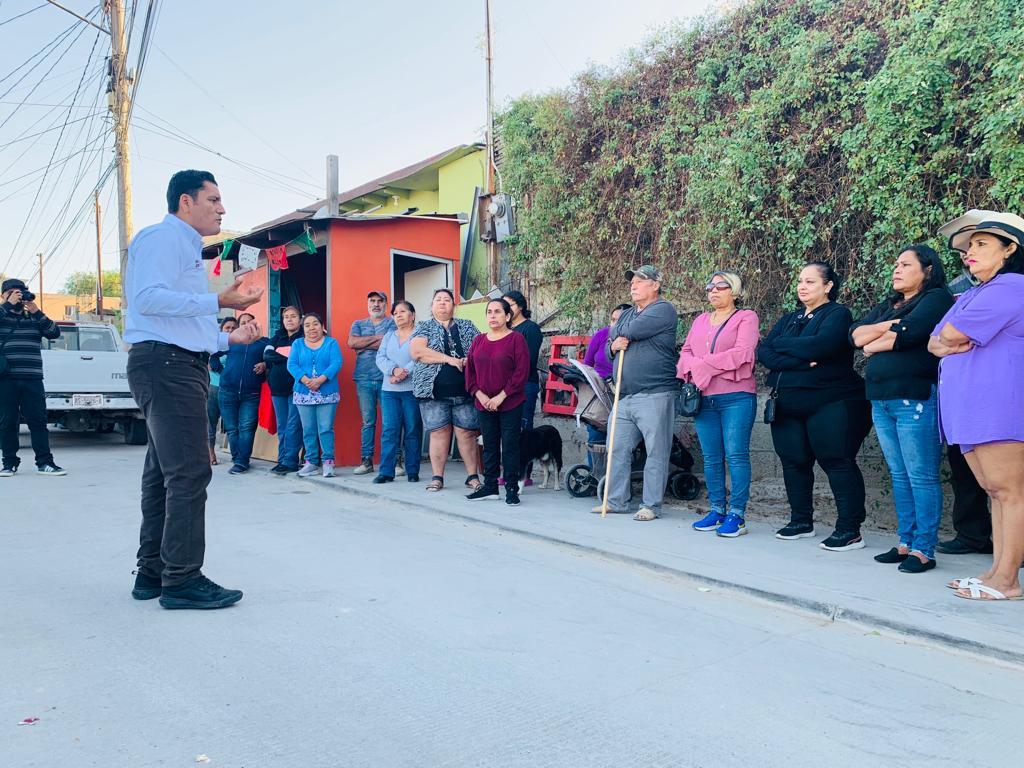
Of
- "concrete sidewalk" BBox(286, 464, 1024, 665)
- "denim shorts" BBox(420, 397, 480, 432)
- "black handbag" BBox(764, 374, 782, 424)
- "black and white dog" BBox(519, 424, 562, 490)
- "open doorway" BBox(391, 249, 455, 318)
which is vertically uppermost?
Result: "open doorway" BBox(391, 249, 455, 318)

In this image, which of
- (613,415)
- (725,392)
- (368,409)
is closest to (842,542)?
(725,392)

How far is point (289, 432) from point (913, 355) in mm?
6929

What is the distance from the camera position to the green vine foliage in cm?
533

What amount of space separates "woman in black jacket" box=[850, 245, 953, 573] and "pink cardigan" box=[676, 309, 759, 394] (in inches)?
38.9

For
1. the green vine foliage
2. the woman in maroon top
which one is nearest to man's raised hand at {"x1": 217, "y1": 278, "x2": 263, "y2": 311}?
the woman in maroon top

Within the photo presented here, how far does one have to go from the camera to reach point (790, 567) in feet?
15.6

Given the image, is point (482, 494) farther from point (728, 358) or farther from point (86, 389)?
point (86, 389)

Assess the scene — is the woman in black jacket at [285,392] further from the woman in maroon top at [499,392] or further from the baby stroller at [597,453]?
the baby stroller at [597,453]

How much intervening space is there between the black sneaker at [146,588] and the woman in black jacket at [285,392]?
5.01 meters

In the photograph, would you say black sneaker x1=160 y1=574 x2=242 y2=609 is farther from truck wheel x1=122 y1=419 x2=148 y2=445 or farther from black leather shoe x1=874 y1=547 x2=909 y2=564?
truck wheel x1=122 y1=419 x2=148 y2=445

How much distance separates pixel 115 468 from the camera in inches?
378

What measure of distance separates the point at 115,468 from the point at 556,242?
20.2 feet

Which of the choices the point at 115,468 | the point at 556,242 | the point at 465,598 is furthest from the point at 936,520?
the point at 115,468

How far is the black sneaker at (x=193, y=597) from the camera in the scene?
13.1 ft
